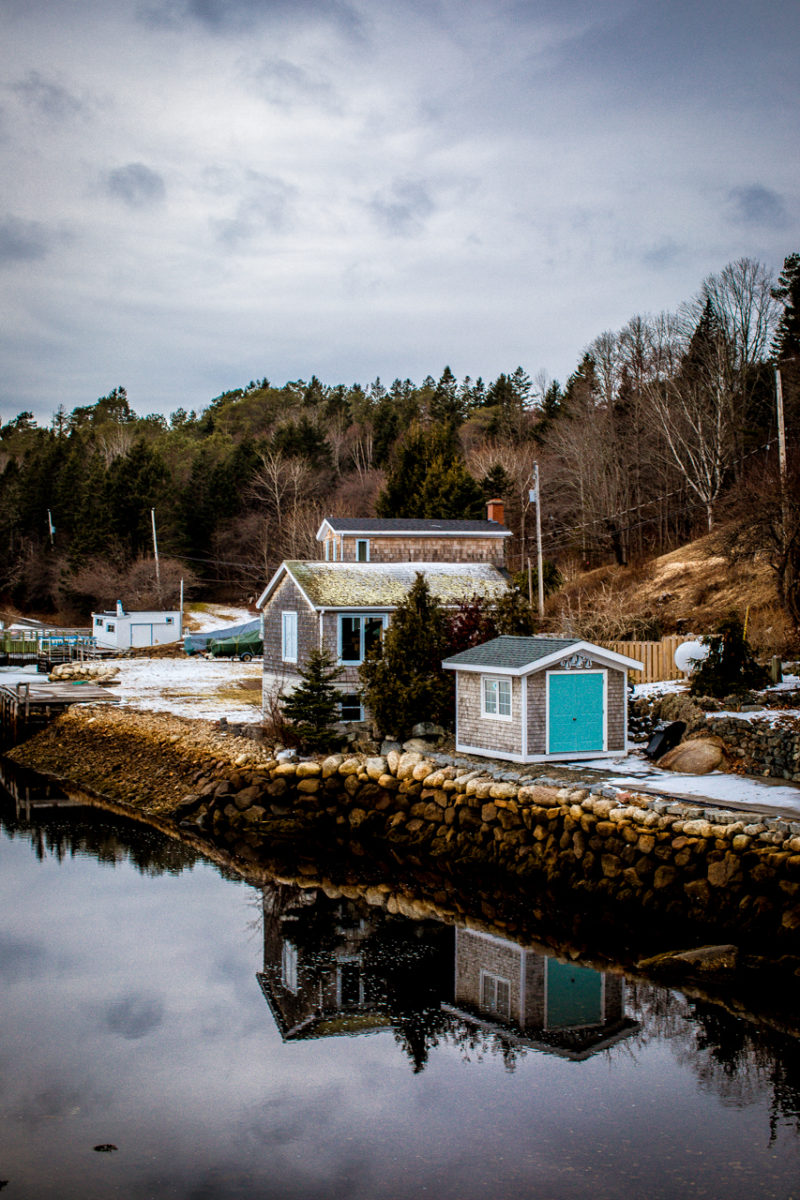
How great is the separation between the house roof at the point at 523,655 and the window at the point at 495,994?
24.4ft

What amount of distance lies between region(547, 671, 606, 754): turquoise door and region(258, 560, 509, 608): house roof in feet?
22.3

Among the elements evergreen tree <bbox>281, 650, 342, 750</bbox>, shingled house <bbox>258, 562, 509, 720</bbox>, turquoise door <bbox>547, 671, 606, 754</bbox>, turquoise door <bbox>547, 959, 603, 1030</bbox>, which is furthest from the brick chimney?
turquoise door <bbox>547, 959, 603, 1030</bbox>

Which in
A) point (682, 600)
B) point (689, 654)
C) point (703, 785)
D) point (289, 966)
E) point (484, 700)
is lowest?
point (289, 966)

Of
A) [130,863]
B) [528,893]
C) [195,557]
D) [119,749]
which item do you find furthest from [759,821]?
[195,557]

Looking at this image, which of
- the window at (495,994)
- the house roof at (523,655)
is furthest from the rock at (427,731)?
the window at (495,994)

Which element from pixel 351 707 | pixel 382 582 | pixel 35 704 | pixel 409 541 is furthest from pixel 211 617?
pixel 351 707

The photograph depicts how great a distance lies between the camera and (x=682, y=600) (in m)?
38.0

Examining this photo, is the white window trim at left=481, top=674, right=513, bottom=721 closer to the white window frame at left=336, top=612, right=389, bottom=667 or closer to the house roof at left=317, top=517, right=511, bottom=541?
the white window frame at left=336, top=612, right=389, bottom=667

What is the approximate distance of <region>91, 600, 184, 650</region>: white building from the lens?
175 ft

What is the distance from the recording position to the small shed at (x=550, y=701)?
69.2 feet

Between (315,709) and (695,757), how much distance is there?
30.9 ft

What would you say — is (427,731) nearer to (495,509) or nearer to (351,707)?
(351,707)

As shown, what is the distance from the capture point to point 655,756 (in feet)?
69.3

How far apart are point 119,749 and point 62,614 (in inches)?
1864
